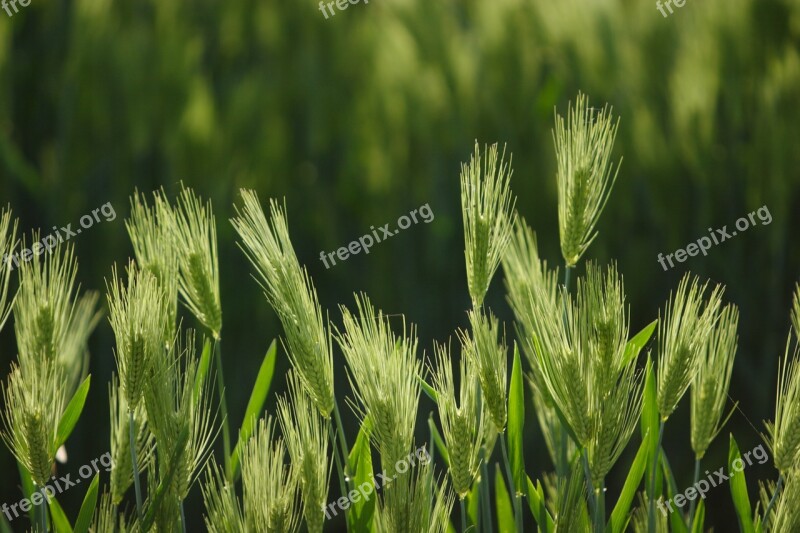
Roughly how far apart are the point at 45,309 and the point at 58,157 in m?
1.36

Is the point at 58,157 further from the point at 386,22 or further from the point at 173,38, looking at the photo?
the point at 386,22

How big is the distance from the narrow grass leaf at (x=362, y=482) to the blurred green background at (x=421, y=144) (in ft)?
3.56

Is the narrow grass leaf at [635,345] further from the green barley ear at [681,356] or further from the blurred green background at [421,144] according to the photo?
the blurred green background at [421,144]

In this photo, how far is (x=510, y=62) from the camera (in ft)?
7.14

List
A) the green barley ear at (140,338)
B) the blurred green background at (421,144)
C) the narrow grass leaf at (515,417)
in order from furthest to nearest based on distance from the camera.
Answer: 1. the blurred green background at (421,144)
2. the narrow grass leaf at (515,417)
3. the green barley ear at (140,338)

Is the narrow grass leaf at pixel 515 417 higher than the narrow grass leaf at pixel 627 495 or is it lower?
higher

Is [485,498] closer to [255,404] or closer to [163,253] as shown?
[255,404]

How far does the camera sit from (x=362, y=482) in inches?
30.7

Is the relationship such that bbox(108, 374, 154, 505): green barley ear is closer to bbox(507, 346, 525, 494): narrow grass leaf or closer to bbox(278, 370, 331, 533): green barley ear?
bbox(278, 370, 331, 533): green barley ear

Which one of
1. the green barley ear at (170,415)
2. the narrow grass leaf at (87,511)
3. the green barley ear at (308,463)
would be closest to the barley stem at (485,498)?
the green barley ear at (308,463)

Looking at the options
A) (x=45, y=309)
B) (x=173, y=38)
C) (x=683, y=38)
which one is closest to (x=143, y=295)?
(x=45, y=309)

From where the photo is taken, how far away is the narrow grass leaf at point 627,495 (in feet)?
2.59

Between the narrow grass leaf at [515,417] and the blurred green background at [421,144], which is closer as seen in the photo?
the narrow grass leaf at [515,417]

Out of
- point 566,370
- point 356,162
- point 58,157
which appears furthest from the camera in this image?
point 356,162
